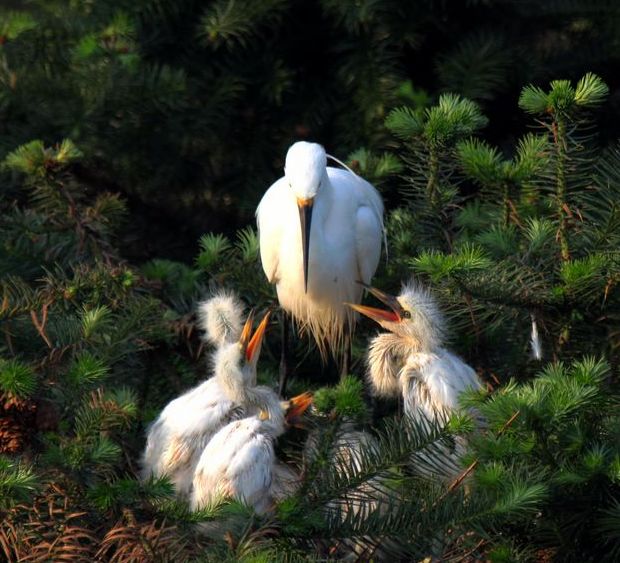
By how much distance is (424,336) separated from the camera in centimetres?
314

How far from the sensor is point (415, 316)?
3.14 m

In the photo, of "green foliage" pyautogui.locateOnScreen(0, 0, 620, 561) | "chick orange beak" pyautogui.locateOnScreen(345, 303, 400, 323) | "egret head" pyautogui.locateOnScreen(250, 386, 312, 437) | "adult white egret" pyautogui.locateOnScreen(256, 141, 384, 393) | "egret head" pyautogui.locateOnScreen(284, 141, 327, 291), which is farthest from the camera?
"adult white egret" pyautogui.locateOnScreen(256, 141, 384, 393)

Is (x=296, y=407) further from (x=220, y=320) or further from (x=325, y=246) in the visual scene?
(x=325, y=246)

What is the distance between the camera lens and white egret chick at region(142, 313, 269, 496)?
3035 millimetres

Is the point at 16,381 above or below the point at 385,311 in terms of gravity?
above

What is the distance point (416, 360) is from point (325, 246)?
66cm

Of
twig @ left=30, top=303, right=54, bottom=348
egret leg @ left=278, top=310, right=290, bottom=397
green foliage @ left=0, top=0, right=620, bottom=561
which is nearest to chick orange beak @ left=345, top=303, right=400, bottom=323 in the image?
green foliage @ left=0, top=0, right=620, bottom=561

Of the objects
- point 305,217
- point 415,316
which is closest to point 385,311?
point 415,316

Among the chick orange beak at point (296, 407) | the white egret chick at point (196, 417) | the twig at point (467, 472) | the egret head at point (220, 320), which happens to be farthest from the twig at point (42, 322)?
the twig at point (467, 472)

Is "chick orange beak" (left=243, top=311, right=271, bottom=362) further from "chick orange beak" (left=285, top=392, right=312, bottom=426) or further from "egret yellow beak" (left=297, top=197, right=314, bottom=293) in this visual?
"egret yellow beak" (left=297, top=197, right=314, bottom=293)

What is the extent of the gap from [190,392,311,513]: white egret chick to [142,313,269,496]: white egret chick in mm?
81

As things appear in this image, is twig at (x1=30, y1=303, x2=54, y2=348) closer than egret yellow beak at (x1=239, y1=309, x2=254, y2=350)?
Yes

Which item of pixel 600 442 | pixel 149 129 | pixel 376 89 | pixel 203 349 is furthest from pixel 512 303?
pixel 149 129

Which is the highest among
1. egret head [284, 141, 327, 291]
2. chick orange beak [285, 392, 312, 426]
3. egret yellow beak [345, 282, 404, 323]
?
egret head [284, 141, 327, 291]
